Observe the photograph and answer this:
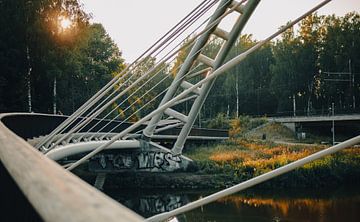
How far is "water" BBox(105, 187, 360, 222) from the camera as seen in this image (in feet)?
42.0

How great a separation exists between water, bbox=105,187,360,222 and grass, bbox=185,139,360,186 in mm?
1071

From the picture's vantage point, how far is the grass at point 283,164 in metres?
18.2

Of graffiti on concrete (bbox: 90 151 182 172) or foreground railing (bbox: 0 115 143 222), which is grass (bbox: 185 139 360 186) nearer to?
graffiti on concrete (bbox: 90 151 182 172)

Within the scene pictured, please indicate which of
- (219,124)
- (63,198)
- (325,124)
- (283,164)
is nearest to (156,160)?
(283,164)

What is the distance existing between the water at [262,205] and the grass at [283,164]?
3.51ft

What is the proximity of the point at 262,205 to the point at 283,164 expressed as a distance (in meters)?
5.74

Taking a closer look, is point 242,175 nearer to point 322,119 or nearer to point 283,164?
point 283,164

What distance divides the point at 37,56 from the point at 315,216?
16967 mm

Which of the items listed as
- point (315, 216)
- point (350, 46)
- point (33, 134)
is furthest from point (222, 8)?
point (350, 46)

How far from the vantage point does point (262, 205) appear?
47.9 feet

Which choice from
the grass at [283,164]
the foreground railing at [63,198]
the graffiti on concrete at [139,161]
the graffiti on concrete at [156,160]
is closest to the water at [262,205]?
the grass at [283,164]

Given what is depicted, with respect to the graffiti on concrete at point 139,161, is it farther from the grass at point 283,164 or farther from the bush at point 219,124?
the bush at point 219,124

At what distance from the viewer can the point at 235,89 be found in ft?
174

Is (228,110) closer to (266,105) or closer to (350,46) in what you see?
(266,105)
